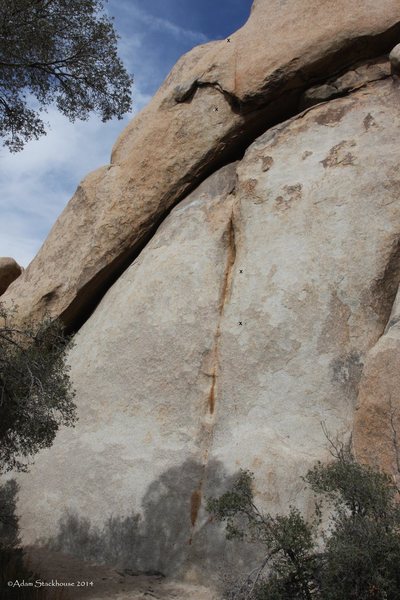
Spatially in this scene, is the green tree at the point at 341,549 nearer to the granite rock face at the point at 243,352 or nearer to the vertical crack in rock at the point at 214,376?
the granite rock face at the point at 243,352

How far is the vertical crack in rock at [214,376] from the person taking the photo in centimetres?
979

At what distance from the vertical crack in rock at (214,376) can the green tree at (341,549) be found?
73.0 inches

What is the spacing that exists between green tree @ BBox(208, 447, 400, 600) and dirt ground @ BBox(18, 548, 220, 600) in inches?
51.8

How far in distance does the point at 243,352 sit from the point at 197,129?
203 inches

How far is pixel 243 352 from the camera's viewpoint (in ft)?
34.9

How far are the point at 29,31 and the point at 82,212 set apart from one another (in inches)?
148

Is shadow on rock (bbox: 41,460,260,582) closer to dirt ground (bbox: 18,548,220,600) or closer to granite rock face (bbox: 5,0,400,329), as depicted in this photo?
dirt ground (bbox: 18,548,220,600)

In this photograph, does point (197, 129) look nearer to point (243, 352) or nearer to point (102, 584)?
point (243, 352)

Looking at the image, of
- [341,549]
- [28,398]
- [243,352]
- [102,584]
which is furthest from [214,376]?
[341,549]

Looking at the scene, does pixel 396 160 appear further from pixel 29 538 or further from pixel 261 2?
pixel 29 538

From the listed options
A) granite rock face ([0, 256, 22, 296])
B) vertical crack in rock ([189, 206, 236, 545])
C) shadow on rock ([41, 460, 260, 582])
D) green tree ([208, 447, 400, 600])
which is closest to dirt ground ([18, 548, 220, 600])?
shadow on rock ([41, 460, 260, 582])

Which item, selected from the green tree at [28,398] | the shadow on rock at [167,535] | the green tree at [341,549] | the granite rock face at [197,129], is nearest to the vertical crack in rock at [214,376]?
the shadow on rock at [167,535]

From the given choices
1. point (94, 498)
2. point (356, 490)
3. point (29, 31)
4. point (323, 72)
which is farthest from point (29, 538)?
point (323, 72)

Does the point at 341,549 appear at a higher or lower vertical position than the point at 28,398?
lower
